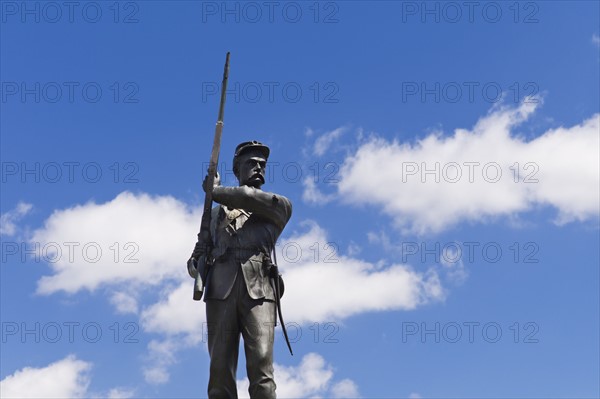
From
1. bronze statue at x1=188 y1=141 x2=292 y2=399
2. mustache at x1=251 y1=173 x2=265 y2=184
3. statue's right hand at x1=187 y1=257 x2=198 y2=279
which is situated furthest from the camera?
mustache at x1=251 y1=173 x2=265 y2=184

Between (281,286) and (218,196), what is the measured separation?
1.55 meters

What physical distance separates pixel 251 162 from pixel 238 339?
8.22 feet

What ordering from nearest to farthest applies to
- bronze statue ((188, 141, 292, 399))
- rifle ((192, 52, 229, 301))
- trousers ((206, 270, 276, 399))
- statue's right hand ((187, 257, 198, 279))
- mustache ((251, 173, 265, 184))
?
trousers ((206, 270, 276, 399)) < bronze statue ((188, 141, 292, 399)) < rifle ((192, 52, 229, 301)) < statue's right hand ((187, 257, 198, 279)) < mustache ((251, 173, 265, 184))

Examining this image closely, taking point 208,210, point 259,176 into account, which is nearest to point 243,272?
point 208,210

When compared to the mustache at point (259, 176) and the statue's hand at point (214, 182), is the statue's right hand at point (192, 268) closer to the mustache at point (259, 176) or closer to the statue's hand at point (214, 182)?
the statue's hand at point (214, 182)

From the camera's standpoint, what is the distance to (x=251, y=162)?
11406 millimetres

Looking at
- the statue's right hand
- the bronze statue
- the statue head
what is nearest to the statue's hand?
the bronze statue

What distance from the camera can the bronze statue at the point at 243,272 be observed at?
1041 centimetres

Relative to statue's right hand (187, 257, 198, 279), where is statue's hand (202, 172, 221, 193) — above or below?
above

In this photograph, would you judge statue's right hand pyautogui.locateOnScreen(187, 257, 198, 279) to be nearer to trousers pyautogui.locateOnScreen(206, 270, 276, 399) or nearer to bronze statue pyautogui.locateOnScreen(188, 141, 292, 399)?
bronze statue pyautogui.locateOnScreen(188, 141, 292, 399)

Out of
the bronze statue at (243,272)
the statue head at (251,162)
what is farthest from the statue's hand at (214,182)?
the statue head at (251,162)

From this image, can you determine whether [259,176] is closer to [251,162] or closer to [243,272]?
[251,162]

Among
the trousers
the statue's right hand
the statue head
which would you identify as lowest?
the trousers

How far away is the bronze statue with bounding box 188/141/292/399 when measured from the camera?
10406mm
